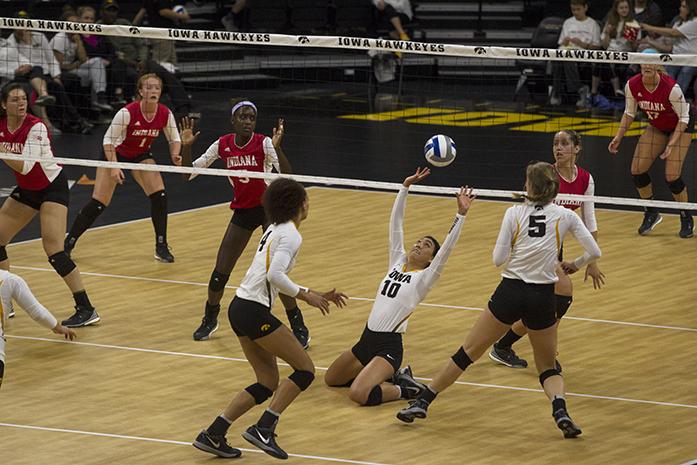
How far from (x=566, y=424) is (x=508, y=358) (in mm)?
1847

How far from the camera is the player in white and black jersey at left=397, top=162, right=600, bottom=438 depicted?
9.52 meters

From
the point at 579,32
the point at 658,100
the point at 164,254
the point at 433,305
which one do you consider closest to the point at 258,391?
the point at 433,305

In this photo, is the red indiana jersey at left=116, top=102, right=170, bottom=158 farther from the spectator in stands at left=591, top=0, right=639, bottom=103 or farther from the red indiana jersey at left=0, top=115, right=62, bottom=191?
the spectator in stands at left=591, top=0, right=639, bottom=103

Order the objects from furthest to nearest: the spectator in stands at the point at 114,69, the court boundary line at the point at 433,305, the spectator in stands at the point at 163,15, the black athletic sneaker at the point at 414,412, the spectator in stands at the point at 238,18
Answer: the spectator in stands at the point at 238,18 < the spectator in stands at the point at 163,15 < the spectator in stands at the point at 114,69 < the court boundary line at the point at 433,305 < the black athletic sneaker at the point at 414,412

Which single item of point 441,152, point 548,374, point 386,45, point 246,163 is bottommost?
point 548,374

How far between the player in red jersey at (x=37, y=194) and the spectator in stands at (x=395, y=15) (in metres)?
14.6

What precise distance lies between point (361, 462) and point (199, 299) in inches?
178

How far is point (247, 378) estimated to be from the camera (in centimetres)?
1095

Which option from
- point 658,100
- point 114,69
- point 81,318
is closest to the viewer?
point 81,318

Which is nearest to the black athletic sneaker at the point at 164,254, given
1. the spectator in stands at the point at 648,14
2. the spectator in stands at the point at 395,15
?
the spectator in stands at the point at 648,14

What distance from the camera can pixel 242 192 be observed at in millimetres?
11734

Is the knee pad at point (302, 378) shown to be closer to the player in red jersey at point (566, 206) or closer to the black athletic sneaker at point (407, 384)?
the black athletic sneaker at point (407, 384)

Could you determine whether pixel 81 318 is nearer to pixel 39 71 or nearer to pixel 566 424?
pixel 566 424

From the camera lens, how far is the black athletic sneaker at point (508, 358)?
11312 mm
